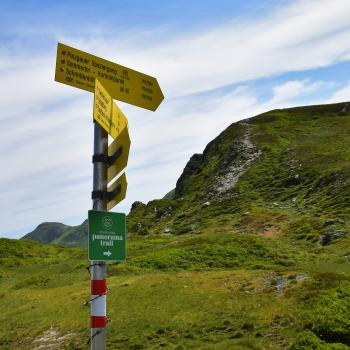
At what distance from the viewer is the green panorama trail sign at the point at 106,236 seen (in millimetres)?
7449

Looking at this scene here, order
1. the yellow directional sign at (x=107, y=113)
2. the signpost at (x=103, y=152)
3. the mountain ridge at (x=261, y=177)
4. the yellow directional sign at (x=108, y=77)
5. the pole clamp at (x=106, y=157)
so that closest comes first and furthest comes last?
the signpost at (x=103, y=152), the yellow directional sign at (x=107, y=113), the pole clamp at (x=106, y=157), the yellow directional sign at (x=108, y=77), the mountain ridge at (x=261, y=177)

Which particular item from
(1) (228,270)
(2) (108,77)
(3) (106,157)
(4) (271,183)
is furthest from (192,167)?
(3) (106,157)

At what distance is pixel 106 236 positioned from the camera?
7598mm

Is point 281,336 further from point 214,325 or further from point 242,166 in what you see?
point 242,166

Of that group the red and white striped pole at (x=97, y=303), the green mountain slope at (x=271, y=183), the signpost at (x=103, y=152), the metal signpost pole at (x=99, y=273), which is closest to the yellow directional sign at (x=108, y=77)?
the signpost at (x=103, y=152)

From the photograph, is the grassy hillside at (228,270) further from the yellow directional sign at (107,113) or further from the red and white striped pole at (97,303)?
the yellow directional sign at (107,113)

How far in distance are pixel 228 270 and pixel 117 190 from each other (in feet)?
97.5

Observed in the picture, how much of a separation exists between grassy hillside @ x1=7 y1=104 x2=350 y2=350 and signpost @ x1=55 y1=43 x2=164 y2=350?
1145cm

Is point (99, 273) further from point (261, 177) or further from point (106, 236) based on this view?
point (261, 177)

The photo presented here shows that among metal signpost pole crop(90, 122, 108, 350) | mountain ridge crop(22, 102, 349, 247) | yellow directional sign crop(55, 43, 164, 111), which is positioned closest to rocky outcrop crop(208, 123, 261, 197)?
mountain ridge crop(22, 102, 349, 247)

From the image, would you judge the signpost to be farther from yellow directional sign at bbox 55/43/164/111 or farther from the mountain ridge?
the mountain ridge

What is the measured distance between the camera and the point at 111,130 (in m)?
8.31

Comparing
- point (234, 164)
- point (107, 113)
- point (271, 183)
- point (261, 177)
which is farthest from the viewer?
point (234, 164)

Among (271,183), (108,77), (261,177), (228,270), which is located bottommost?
(228,270)
